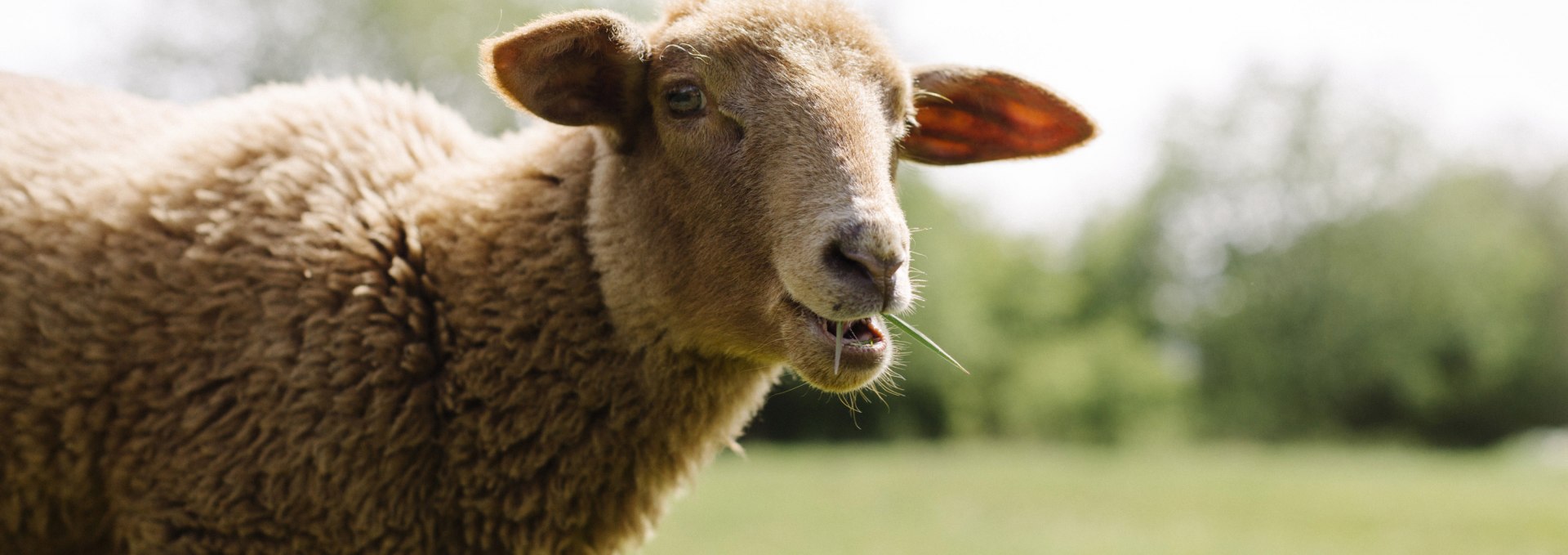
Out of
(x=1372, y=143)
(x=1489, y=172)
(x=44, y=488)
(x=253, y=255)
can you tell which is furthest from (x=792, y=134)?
(x=1489, y=172)

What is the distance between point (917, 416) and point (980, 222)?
39.9 ft

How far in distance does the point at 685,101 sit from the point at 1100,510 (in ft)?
39.3

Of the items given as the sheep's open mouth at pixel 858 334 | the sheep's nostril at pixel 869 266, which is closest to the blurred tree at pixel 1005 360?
the sheep's open mouth at pixel 858 334

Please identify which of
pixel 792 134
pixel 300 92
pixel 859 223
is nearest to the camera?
pixel 859 223

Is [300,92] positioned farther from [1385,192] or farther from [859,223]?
[1385,192]

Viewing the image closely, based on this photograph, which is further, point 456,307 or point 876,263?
point 456,307

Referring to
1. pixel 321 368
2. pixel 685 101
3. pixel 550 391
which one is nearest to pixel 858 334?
pixel 685 101

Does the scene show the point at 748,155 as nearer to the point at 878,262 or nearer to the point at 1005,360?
the point at 878,262

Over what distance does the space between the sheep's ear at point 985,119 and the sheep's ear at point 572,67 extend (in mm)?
1069

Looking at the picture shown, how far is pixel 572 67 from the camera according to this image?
3.61m

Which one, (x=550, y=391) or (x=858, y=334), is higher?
(x=858, y=334)

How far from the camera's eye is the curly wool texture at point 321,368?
3484mm

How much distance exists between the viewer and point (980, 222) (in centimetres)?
4591

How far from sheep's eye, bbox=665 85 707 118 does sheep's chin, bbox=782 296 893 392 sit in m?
0.68
